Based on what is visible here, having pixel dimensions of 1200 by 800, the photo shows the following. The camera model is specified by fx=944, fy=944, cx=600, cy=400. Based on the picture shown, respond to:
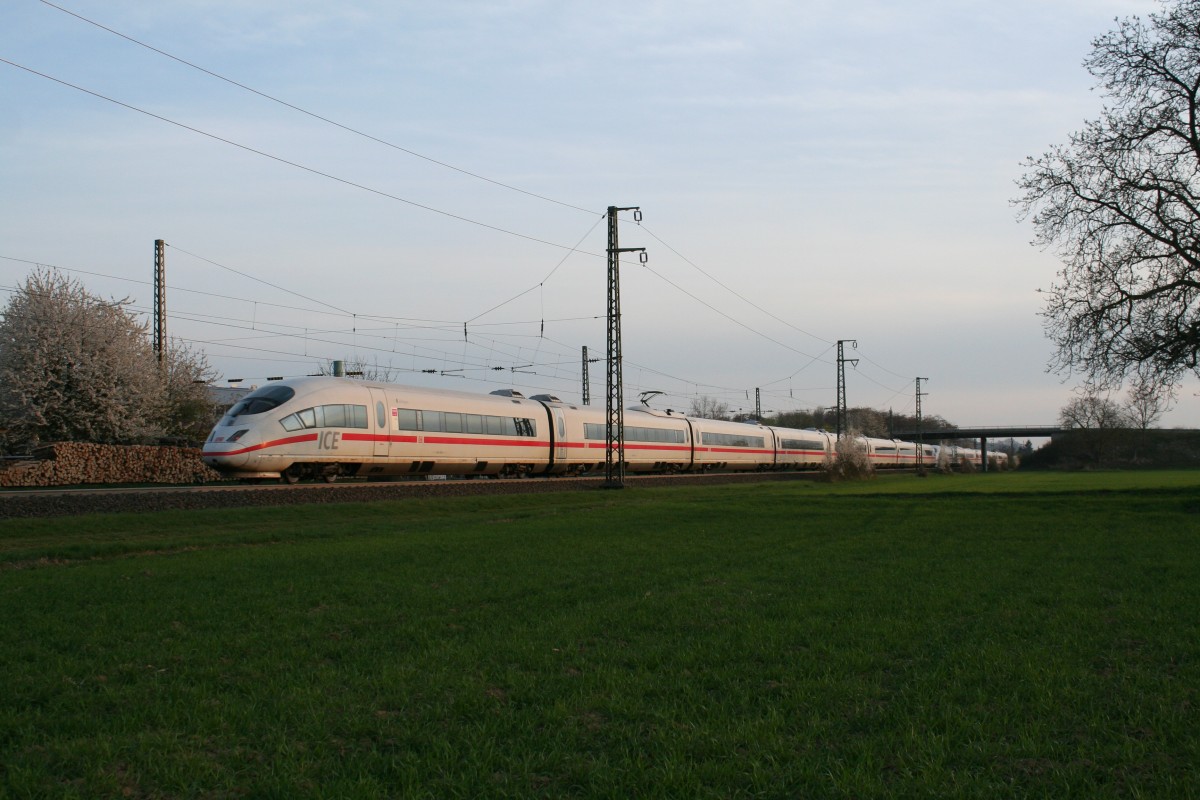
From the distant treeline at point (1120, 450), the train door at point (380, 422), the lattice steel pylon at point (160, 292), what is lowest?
the distant treeline at point (1120, 450)

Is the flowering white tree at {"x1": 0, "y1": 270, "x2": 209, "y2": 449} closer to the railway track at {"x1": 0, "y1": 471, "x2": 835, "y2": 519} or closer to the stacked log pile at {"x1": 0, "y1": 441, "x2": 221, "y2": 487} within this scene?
the stacked log pile at {"x1": 0, "y1": 441, "x2": 221, "y2": 487}

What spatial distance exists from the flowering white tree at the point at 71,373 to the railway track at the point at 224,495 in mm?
11443

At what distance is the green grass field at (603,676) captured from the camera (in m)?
4.46

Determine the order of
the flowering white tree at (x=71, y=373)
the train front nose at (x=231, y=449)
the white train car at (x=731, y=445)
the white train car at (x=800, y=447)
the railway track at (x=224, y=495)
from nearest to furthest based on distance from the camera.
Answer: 1. the railway track at (x=224, y=495)
2. the train front nose at (x=231, y=449)
3. the flowering white tree at (x=71, y=373)
4. the white train car at (x=731, y=445)
5. the white train car at (x=800, y=447)

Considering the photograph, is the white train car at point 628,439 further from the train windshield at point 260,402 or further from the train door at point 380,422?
the train windshield at point 260,402

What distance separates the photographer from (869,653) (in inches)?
266

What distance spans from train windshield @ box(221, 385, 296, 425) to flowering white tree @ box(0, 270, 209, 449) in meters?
11.8

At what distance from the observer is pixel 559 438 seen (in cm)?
3956

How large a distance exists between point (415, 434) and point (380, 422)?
1.71 metres

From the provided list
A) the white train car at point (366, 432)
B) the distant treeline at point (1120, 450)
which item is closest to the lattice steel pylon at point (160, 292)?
the white train car at point (366, 432)

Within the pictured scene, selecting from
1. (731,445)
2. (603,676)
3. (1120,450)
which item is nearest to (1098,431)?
(1120,450)

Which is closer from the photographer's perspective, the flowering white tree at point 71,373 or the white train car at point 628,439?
the flowering white tree at point 71,373

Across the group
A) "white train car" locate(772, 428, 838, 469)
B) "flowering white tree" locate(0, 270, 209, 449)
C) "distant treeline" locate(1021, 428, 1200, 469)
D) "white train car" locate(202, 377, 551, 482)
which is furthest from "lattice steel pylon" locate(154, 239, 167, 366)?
"distant treeline" locate(1021, 428, 1200, 469)

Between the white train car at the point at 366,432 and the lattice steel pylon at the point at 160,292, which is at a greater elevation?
the lattice steel pylon at the point at 160,292
